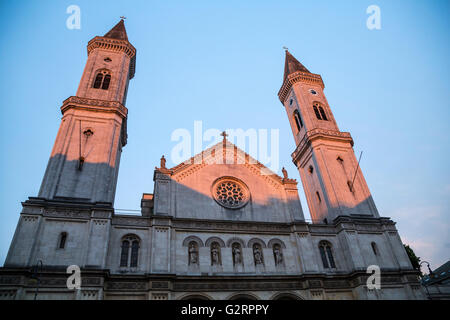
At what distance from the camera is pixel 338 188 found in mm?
29328

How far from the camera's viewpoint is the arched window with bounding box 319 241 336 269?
25255mm

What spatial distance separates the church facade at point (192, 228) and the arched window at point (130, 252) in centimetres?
7

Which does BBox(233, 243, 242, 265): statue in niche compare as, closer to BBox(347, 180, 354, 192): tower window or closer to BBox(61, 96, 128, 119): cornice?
BBox(347, 180, 354, 192): tower window

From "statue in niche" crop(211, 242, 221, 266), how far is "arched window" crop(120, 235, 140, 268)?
5602mm

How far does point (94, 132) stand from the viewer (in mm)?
26359

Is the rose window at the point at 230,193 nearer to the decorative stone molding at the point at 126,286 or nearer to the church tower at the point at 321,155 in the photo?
the church tower at the point at 321,155

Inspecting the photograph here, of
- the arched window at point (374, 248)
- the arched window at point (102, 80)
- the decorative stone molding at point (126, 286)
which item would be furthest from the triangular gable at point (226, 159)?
the arched window at point (102, 80)

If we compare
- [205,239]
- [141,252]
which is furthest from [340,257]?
[141,252]

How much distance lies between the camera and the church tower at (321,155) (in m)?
29.2

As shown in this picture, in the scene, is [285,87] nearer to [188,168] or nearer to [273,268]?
[188,168]

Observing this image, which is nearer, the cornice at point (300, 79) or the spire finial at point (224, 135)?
the spire finial at point (224, 135)

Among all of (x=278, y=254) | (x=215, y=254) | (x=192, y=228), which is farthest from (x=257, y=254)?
(x=192, y=228)

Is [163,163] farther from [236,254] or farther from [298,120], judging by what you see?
[298,120]
